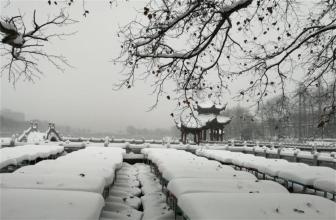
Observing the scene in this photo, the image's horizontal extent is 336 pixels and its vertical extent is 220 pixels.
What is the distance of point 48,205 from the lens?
585 centimetres

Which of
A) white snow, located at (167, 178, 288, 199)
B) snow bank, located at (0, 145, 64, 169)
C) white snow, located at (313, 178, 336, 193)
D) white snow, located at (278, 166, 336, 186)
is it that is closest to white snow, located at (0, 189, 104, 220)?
white snow, located at (167, 178, 288, 199)

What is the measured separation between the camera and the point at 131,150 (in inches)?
1324

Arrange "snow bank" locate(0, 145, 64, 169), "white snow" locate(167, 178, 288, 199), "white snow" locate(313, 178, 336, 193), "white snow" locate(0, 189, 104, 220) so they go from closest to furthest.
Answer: "white snow" locate(0, 189, 104, 220), "white snow" locate(167, 178, 288, 199), "white snow" locate(313, 178, 336, 193), "snow bank" locate(0, 145, 64, 169)

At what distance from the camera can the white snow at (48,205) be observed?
5328mm

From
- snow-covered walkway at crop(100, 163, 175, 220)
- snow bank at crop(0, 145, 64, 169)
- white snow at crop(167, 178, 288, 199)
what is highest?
snow bank at crop(0, 145, 64, 169)

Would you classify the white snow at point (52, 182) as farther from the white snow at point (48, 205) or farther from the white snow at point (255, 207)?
the white snow at point (255, 207)

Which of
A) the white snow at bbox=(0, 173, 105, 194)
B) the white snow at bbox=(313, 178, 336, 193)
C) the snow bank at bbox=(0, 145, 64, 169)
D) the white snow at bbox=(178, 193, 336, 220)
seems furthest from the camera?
the snow bank at bbox=(0, 145, 64, 169)

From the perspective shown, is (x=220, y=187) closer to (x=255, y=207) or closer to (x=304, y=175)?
(x=255, y=207)

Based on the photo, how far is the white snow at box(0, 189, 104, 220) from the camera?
210 inches

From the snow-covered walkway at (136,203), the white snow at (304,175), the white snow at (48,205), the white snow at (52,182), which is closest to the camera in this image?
the white snow at (48,205)

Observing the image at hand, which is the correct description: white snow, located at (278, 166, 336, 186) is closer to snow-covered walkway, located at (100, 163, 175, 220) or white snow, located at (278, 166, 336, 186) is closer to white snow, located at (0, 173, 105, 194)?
snow-covered walkway, located at (100, 163, 175, 220)

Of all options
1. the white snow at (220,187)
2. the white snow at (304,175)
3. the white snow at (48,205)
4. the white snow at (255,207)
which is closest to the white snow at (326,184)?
the white snow at (304,175)

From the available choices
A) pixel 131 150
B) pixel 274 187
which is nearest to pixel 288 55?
pixel 274 187

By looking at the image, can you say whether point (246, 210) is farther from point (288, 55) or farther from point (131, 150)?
point (131, 150)
